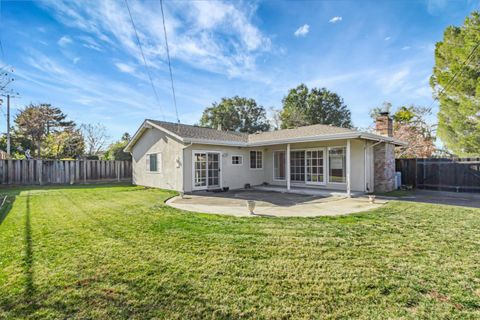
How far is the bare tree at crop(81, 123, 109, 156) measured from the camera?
27.1 metres

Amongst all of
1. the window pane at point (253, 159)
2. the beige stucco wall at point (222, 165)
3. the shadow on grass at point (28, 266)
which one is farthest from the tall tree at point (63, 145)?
the shadow on grass at point (28, 266)

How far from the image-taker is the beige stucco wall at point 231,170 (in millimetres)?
11320

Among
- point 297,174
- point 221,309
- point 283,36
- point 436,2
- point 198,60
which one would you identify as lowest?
point 221,309

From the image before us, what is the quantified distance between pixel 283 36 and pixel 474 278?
39.5 feet

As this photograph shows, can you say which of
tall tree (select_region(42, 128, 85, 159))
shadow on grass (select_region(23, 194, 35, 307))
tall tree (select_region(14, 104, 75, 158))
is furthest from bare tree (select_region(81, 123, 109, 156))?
shadow on grass (select_region(23, 194, 35, 307))

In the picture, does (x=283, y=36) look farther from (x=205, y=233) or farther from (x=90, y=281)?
(x=90, y=281)

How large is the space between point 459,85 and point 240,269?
62.6ft

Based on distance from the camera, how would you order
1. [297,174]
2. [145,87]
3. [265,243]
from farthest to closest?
[297,174]
[145,87]
[265,243]

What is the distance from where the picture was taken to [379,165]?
11.3 meters

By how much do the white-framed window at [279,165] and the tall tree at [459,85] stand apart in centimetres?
1181

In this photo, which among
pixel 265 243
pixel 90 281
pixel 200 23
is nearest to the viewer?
pixel 90 281

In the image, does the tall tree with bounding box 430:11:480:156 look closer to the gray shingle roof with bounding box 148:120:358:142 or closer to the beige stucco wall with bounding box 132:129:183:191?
the gray shingle roof with bounding box 148:120:358:142

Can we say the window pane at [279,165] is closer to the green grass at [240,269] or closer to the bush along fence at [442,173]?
the bush along fence at [442,173]

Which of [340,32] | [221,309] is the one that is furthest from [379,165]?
[221,309]
